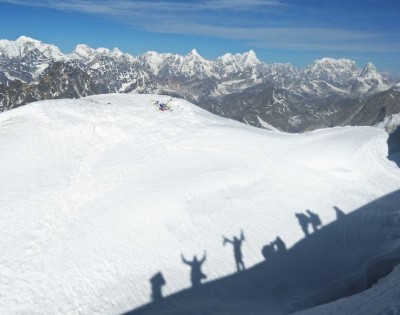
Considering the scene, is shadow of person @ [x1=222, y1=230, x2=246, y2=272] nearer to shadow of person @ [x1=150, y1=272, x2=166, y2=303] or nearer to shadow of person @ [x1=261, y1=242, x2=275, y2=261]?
shadow of person @ [x1=261, y1=242, x2=275, y2=261]

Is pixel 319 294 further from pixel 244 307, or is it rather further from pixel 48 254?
pixel 48 254

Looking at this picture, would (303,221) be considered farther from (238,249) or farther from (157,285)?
(157,285)

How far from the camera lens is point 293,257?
26641 mm

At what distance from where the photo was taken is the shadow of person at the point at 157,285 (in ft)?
69.6

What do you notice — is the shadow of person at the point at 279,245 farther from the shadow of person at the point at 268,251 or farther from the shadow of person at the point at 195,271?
the shadow of person at the point at 195,271

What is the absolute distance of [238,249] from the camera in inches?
1022

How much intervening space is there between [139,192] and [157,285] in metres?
7.98

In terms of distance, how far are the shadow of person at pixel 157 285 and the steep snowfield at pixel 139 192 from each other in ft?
1.00

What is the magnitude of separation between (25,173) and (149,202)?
335 inches

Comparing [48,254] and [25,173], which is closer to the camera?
[48,254]

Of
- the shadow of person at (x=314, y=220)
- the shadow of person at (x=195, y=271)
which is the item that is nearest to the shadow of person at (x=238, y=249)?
the shadow of person at (x=195, y=271)

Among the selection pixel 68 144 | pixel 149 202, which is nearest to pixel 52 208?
pixel 149 202

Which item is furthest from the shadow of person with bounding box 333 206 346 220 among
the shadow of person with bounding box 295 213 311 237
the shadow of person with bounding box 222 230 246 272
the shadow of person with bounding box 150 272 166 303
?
the shadow of person with bounding box 150 272 166 303

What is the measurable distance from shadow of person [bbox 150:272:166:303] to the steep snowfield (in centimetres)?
30
